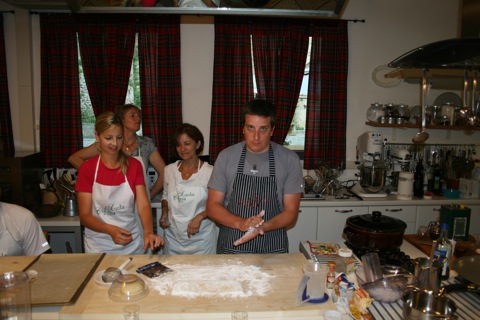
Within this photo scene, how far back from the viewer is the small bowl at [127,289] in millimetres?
1544

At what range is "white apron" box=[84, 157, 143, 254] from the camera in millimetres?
2172

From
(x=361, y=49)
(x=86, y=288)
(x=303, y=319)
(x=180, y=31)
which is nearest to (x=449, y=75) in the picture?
(x=361, y=49)

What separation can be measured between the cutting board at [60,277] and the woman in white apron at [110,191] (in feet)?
0.84

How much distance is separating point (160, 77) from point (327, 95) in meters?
1.77

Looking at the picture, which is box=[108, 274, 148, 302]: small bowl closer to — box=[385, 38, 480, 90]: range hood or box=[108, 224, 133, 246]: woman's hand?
box=[108, 224, 133, 246]: woman's hand

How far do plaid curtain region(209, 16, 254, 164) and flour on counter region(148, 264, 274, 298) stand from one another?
88.3 inches

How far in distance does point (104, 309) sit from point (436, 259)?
1.48 m

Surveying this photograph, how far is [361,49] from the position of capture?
13.5ft

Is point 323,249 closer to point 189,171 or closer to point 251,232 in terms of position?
point 251,232

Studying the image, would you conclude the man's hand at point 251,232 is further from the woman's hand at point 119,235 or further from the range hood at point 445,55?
the range hood at point 445,55

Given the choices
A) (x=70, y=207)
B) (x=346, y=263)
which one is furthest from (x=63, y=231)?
(x=346, y=263)

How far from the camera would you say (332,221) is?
367cm

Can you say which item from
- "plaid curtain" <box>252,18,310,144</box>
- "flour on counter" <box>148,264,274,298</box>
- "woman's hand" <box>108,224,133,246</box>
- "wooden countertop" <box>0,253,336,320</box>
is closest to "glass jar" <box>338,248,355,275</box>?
"wooden countertop" <box>0,253,336,320</box>

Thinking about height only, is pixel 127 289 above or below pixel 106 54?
below
